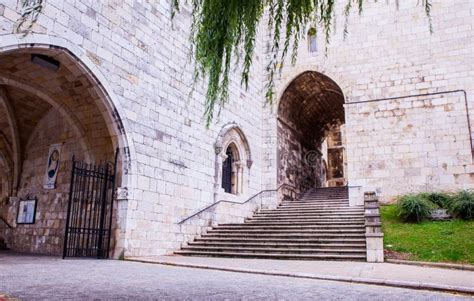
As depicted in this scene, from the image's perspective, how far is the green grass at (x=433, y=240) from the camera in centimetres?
723

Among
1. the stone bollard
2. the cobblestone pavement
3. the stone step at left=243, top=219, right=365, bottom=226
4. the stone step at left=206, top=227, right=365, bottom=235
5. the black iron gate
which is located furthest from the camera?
the stone step at left=243, top=219, right=365, bottom=226

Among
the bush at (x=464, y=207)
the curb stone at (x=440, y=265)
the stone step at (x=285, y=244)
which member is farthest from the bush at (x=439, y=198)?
the curb stone at (x=440, y=265)

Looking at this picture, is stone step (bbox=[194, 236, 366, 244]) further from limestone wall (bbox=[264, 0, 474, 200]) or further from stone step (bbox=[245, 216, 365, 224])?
limestone wall (bbox=[264, 0, 474, 200])

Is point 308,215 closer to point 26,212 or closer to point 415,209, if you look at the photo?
point 415,209

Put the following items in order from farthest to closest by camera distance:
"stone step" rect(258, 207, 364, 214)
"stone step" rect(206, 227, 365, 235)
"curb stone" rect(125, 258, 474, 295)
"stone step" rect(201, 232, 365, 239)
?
"stone step" rect(258, 207, 364, 214), "stone step" rect(206, 227, 365, 235), "stone step" rect(201, 232, 365, 239), "curb stone" rect(125, 258, 474, 295)

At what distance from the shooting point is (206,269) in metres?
6.27

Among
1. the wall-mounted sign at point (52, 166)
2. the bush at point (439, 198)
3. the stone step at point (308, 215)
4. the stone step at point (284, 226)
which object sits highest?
the wall-mounted sign at point (52, 166)

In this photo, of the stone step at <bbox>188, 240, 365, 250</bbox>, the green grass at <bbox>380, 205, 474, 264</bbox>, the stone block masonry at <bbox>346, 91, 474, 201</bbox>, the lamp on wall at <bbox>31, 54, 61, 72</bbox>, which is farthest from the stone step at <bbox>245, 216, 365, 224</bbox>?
the lamp on wall at <bbox>31, 54, 61, 72</bbox>

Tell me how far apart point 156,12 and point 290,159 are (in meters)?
7.95

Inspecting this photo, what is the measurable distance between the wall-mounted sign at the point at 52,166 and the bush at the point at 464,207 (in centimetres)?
980

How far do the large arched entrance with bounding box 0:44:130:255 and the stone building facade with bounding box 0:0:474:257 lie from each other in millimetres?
32

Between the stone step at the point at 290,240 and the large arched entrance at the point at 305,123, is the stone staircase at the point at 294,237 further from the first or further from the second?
the large arched entrance at the point at 305,123

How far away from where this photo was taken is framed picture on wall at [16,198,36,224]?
33.3 feet

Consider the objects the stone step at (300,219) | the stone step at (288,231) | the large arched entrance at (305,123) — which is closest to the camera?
the stone step at (288,231)
